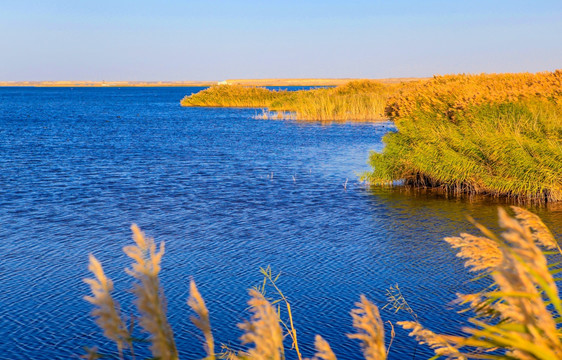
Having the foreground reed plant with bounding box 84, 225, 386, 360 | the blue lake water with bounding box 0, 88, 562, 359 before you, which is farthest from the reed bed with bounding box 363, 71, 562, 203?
the foreground reed plant with bounding box 84, 225, 386, 360

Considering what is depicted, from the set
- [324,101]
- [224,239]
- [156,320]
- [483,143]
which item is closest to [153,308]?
A: [156,320]

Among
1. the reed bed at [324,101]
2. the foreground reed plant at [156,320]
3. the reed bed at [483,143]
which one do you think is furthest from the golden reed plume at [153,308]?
the reed bed at [324,101]

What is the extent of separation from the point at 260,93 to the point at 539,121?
55660 millimetres

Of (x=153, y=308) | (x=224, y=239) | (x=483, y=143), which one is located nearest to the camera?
(x=153, y=308)

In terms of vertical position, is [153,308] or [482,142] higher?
[153,308]

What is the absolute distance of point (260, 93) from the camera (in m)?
70.2

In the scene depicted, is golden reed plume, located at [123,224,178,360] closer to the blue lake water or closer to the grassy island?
the blue lake water

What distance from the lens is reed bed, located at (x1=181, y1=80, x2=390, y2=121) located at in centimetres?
4597

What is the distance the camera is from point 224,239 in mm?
12375

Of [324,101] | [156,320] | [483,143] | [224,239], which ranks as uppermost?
[156,320]

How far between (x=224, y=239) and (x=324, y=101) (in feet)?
117

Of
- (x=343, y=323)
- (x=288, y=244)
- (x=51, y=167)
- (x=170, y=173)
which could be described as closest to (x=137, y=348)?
(x=343, y=323)

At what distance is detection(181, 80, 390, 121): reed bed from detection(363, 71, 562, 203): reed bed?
53.9 feet

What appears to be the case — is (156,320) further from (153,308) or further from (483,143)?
(483,143)
